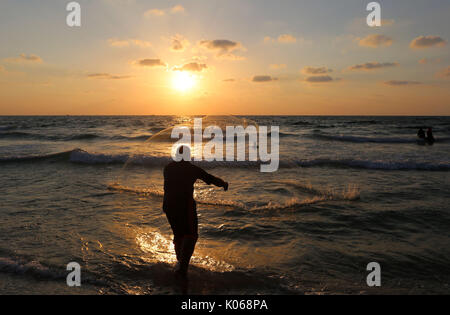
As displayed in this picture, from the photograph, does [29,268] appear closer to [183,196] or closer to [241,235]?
[183,196]

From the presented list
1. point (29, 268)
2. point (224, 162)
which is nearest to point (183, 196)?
point (29, 268)

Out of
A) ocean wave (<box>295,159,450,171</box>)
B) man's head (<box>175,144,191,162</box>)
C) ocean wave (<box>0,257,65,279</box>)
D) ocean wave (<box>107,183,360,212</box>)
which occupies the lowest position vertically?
ocean wave (<box>0,257,65,279</box>)

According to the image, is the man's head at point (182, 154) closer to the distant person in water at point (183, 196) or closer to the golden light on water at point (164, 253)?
the distant person in water at point (183, 196)

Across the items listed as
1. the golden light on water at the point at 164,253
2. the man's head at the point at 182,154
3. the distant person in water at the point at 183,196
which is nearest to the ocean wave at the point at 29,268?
the golden light on water at the point at 164,253

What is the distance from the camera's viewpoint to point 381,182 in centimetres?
1205

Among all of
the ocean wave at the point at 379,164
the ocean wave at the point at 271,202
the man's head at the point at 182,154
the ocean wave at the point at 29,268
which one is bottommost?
the ocean wave at the point at 29,268

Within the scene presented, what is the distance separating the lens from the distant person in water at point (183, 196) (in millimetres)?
4434

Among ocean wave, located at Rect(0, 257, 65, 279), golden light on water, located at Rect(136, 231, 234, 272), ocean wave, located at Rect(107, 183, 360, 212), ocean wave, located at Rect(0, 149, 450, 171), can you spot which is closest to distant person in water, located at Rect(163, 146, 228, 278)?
golden light on water, located at Rect(136, 231, 234, 272)

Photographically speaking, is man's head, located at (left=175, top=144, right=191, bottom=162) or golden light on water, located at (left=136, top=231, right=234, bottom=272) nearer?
man's head, located at (left=175, top=144, right=191, bottom=162)

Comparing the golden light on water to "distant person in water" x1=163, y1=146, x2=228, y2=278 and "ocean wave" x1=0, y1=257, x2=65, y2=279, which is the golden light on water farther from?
"ocean wave" x1=0, y1=257, x2=65, y2=279

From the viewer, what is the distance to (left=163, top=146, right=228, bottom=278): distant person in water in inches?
175

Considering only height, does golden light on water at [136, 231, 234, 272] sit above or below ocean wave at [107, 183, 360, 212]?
below
